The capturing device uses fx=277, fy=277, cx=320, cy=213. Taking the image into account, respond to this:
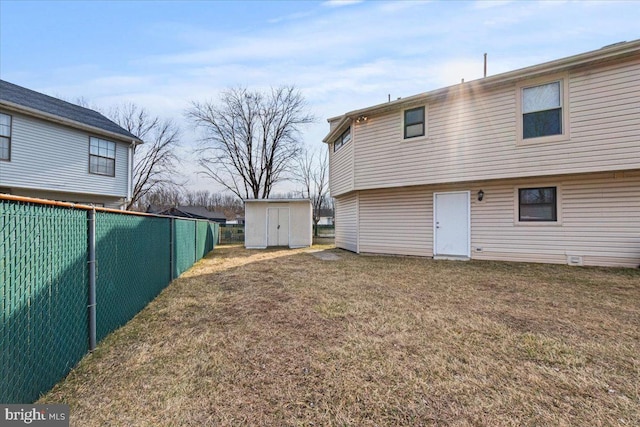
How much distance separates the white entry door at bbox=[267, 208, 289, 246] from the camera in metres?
13.5

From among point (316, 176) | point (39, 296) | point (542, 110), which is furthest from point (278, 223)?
point (316, 176)

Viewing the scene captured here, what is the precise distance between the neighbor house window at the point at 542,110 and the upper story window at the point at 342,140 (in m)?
5.20

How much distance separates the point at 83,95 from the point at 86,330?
2908 cm

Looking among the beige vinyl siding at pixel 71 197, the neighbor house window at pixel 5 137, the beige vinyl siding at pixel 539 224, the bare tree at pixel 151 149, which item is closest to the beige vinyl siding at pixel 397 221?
the beige vinyl siding at pixel 539 224

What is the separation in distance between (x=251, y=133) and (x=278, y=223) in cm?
1137

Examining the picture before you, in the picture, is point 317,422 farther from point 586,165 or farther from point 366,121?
point 366,121

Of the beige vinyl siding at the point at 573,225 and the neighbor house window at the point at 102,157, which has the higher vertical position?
the neighbor house window at the point at 102,157

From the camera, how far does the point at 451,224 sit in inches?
332

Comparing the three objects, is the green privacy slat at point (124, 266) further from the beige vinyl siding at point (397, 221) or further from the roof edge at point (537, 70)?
the roof edge at point (537, 70)

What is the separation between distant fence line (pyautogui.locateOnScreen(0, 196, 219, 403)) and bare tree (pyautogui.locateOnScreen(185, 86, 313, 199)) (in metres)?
19.1

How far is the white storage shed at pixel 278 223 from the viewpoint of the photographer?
13.3 meters

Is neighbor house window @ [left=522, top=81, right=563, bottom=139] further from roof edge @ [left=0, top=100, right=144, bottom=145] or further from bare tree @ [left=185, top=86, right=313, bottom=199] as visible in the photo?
bare tree @ [left=185, top=86, right=313, bottom=199]

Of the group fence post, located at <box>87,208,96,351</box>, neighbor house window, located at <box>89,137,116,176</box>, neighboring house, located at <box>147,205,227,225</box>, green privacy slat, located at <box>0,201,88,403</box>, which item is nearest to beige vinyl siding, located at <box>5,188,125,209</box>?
neighbor house window, located at <box>89,137,116,176</box>

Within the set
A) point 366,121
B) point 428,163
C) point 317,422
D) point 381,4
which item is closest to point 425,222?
point 428,163
